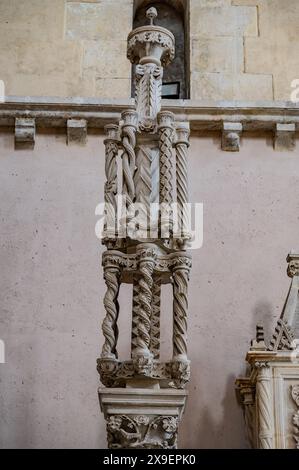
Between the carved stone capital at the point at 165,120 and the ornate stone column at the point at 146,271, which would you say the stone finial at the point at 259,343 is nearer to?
the ornate stone column at the point at 146,271

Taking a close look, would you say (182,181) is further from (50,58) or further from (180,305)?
(50,58)

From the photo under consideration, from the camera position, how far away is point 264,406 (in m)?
5.54

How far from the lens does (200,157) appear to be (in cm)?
712

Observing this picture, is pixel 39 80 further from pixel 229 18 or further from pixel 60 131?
pixel 229 18

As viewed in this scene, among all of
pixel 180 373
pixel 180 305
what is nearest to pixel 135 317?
pixel 180 305

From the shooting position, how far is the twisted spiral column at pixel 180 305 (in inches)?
188

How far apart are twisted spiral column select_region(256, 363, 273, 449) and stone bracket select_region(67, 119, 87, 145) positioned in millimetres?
2362

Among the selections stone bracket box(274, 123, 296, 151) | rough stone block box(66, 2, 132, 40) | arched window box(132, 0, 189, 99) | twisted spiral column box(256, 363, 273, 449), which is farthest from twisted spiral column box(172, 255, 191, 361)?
rough stone block box(66, 2, 132, 40)

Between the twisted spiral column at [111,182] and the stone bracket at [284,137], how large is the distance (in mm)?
2113

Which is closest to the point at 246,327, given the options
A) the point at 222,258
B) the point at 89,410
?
the point at 222,258

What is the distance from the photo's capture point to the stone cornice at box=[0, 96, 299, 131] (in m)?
7.00

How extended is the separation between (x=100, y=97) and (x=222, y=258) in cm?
154

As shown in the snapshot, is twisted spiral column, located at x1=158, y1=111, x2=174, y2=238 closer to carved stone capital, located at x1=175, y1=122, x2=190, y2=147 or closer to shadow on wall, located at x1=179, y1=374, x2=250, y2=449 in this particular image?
carved stone capital, located at x1=175, y1=122, x2=190, y2=147

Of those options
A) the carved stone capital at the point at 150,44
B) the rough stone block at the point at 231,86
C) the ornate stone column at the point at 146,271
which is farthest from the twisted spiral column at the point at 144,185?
the rough stone block at the point at 231,86
